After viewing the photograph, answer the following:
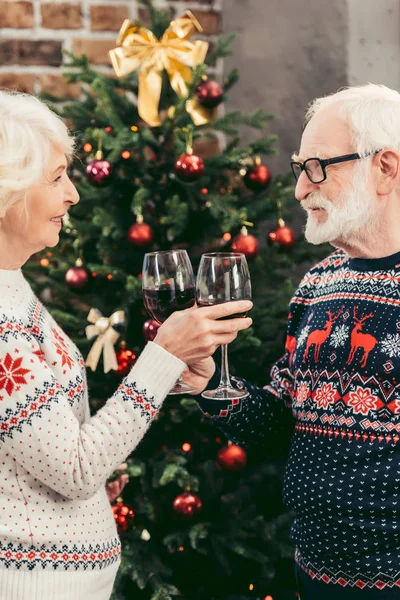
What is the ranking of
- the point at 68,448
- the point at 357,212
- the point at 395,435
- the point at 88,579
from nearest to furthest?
the point at 68,448 < the point at 88,579 < the point at 395,435 < the point at 357,212

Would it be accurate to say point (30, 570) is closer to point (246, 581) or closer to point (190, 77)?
point (246, 581)

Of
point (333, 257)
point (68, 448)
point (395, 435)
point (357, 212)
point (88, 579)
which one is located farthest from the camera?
point (333, 257)

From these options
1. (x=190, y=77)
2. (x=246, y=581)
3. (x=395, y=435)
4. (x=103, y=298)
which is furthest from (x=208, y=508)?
(x=190, y=77)

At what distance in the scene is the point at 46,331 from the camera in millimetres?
1322

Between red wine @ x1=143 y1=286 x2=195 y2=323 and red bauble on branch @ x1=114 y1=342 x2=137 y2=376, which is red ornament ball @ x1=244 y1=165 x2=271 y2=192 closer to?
red bauble on branch @ x1=114 y1=342 x2=137 y2=376

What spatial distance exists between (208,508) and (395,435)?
82 centimetres

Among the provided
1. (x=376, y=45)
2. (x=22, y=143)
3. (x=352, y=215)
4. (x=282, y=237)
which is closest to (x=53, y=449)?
(x=22, y=143)

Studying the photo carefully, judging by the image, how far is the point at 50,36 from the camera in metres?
2.50

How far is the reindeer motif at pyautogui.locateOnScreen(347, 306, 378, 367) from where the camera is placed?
146 cm

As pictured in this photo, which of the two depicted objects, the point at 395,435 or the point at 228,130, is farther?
the point at 228,130

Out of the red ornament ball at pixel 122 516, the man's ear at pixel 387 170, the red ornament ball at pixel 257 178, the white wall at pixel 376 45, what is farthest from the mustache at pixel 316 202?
the white wall at pixel 376 45

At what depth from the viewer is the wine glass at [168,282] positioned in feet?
4.23

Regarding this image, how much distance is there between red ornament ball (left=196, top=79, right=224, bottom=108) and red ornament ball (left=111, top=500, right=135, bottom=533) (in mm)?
1105

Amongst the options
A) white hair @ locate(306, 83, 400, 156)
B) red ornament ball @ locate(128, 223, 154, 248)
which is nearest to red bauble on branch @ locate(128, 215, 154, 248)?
red ornament ball @ locate(128, 223, 154, 248)
